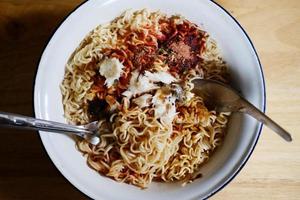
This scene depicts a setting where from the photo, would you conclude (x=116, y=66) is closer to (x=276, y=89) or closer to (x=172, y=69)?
(x=172, y=69)

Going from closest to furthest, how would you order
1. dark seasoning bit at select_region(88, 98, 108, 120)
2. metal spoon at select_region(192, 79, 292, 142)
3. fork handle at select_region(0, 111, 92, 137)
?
fork handle at select_region(0, 111, 92, 137), metal spoon at select_region(192, 79, 292, 142), dark seasoning bit at select_region(88, 98, 108, 120)

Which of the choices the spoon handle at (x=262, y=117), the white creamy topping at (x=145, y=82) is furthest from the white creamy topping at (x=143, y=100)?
the spoon handle at (x=262, y=117)

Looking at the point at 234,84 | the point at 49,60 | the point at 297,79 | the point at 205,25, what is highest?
the point at 49,60

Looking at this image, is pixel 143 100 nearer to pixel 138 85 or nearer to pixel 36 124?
pixel 138 85

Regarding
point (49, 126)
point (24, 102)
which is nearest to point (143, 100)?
point (49, 126)

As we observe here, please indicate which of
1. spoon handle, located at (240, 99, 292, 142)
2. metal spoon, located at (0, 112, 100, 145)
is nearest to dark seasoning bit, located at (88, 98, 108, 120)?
metal spoon, located at (0, 112, 100, 145)

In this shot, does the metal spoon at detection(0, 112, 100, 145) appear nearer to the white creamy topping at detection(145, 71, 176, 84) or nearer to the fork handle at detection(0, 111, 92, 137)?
the fork handle at detection(0, 111, 92, 137)

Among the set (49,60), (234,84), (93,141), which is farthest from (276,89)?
(49,60)
